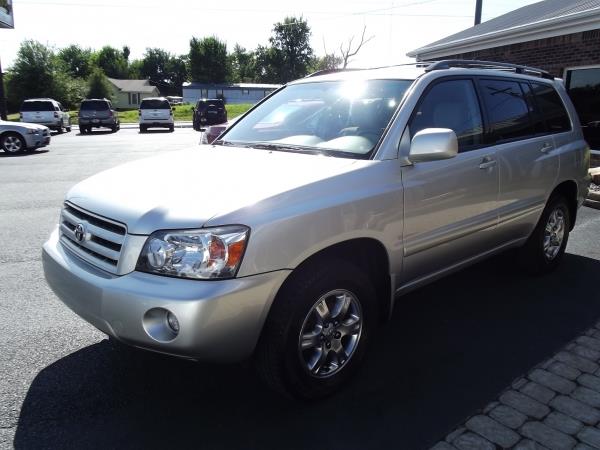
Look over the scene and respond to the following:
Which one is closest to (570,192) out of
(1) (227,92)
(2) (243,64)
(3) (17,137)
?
(3) (17,137)

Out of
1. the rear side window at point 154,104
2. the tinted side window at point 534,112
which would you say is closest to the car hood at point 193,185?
the tinted side window at point 534,112

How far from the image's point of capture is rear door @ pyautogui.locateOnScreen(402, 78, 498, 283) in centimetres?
319

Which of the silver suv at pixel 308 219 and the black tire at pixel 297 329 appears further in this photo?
the black tire at pixel 297 329

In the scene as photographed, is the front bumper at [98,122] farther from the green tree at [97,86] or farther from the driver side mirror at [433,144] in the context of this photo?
the green tree at [97,86]

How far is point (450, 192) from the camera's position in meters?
3.39

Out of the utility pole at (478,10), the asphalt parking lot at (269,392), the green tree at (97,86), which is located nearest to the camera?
the asphalt parking lot at (269,392)

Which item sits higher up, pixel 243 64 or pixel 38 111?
pixel 243 64

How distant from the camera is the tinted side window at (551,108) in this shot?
4.61 metres

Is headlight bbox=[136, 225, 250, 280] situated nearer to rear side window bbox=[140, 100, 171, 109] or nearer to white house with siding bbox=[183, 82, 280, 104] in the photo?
rear side window bbox=[140, 100, 171, 109]

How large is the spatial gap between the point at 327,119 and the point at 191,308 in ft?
6.06

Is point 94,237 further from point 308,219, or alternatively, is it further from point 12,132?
point 12,132

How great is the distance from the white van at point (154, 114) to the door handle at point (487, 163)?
26870 mm

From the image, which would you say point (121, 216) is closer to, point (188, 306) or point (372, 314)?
point (188, 306)

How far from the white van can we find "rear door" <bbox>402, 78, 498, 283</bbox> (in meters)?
26.7
